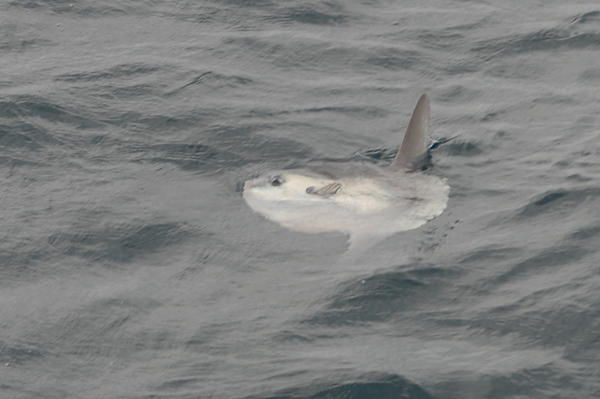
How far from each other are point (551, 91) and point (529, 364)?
7394 millimetres

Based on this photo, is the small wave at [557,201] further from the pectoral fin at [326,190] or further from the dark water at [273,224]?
the pectoral fin at [326,190]

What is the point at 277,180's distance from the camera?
1145 cm

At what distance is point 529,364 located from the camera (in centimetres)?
787

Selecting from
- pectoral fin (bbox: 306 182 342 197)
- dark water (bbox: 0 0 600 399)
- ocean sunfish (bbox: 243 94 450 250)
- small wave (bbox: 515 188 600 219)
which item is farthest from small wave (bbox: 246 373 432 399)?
small wave (bbox: 515 188 600 219)

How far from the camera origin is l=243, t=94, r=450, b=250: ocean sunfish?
1054 cm

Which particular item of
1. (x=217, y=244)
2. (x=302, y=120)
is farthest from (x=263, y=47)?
(x=217, y=244)

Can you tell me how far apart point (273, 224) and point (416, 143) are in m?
2.20

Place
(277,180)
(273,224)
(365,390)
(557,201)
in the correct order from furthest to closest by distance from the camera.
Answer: (277,180)
(557,201)
(273,224)
(365,390)

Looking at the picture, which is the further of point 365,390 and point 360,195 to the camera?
point 360,195

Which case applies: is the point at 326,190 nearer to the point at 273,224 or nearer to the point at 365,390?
the point at 273,224

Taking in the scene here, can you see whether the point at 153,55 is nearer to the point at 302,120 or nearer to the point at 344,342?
the point at 302,120

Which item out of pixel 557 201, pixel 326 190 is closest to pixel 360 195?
pixel 326 190

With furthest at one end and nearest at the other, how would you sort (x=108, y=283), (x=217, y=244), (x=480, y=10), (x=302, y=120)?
(x=480, y=10) < (x=302, y=120) < (x=217, y=244) < (x=108, y=283)

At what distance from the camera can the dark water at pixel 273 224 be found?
8.28m
